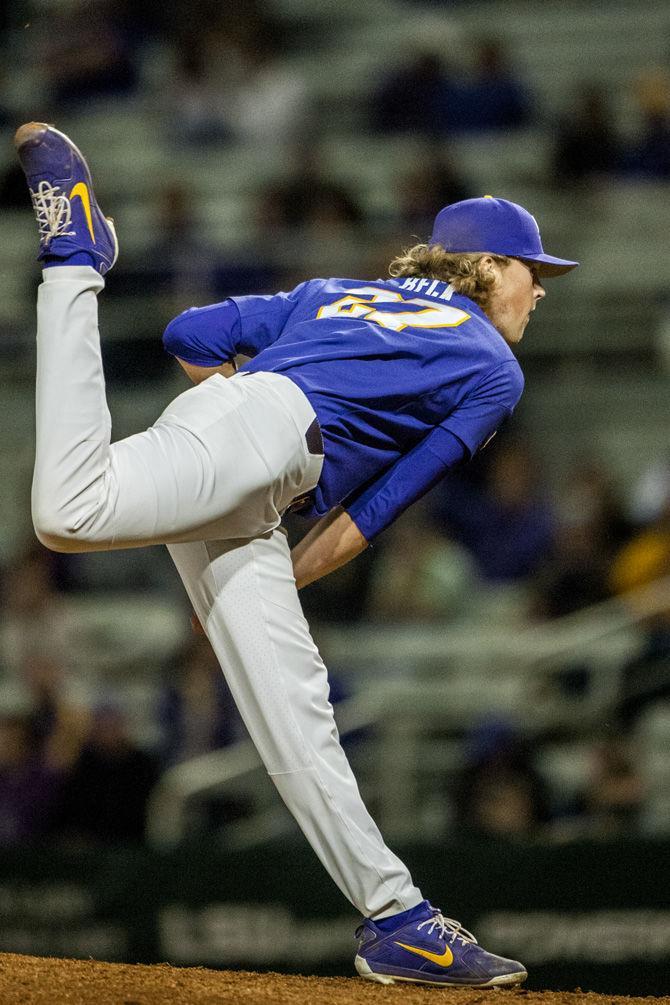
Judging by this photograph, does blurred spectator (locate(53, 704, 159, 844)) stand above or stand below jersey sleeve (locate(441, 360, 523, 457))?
below

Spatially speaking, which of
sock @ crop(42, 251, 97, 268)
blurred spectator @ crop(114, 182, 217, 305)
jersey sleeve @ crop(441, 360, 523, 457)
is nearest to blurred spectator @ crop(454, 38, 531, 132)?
blurred spectator @ crop(114, 182, 217, 305)

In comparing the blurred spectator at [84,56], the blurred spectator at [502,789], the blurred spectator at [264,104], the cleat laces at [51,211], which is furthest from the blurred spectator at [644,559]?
the blurred spectator at [84,56]

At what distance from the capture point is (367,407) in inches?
127

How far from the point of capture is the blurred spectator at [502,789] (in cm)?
598

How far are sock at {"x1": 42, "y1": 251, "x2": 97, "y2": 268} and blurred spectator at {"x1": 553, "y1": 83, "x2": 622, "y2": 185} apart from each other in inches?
241

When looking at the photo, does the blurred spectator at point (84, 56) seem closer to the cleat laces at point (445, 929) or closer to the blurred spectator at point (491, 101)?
the blurred spectator at point (491, 101)

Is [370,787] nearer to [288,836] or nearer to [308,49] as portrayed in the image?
[288,836]

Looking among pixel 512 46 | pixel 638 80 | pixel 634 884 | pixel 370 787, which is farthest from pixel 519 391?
pixel 512 46

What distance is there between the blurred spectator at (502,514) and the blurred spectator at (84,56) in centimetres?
432

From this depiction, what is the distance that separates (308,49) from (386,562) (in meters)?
4.82

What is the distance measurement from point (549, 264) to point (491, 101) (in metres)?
6.01

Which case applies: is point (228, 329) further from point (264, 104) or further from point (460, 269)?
point (264, 104)

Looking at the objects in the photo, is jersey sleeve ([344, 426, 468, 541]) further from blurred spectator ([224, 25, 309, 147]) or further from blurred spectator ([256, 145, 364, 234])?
blurred spectator ([224, 25, 309, 147])

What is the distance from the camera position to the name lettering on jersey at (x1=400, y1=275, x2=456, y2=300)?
3.40 m
